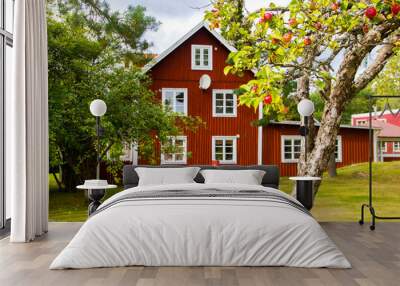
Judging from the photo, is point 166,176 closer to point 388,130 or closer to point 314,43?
point 314,43

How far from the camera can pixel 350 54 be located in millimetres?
6605

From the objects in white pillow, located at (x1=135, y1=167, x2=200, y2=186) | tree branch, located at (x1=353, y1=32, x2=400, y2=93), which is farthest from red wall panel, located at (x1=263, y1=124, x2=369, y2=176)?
white pillow, located at (x1=135, y1=167, x2=200, y2=186)

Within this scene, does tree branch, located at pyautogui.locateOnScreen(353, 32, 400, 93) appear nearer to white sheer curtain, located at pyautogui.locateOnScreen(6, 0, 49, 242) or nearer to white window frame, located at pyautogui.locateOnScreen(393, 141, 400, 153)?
white sheer curtain, located at pyautogui.locateOnScreen(6, 0, 49, 242)

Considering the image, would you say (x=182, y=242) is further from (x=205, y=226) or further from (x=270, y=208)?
(x=270, y=208)

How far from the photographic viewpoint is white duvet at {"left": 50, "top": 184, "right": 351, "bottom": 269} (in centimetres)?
352

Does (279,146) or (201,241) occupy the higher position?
(279,146)

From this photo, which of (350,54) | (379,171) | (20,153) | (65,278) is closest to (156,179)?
(20,153)

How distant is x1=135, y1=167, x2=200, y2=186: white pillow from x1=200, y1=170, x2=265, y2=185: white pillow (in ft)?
0.67

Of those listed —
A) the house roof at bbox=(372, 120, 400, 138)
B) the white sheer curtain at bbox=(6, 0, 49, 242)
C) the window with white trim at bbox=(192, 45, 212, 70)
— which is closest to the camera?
the white sheer curtain at bbox=(6, 0, 49, 242)

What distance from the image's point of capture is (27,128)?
459 cm

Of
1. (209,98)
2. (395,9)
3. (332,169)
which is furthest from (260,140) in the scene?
(395,9)

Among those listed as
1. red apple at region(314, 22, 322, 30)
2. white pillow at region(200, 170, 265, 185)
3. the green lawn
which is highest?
red apple at region(314, 22, 322, 30)

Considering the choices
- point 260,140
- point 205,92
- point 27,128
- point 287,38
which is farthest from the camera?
point 260,140

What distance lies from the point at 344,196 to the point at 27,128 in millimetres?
8016
